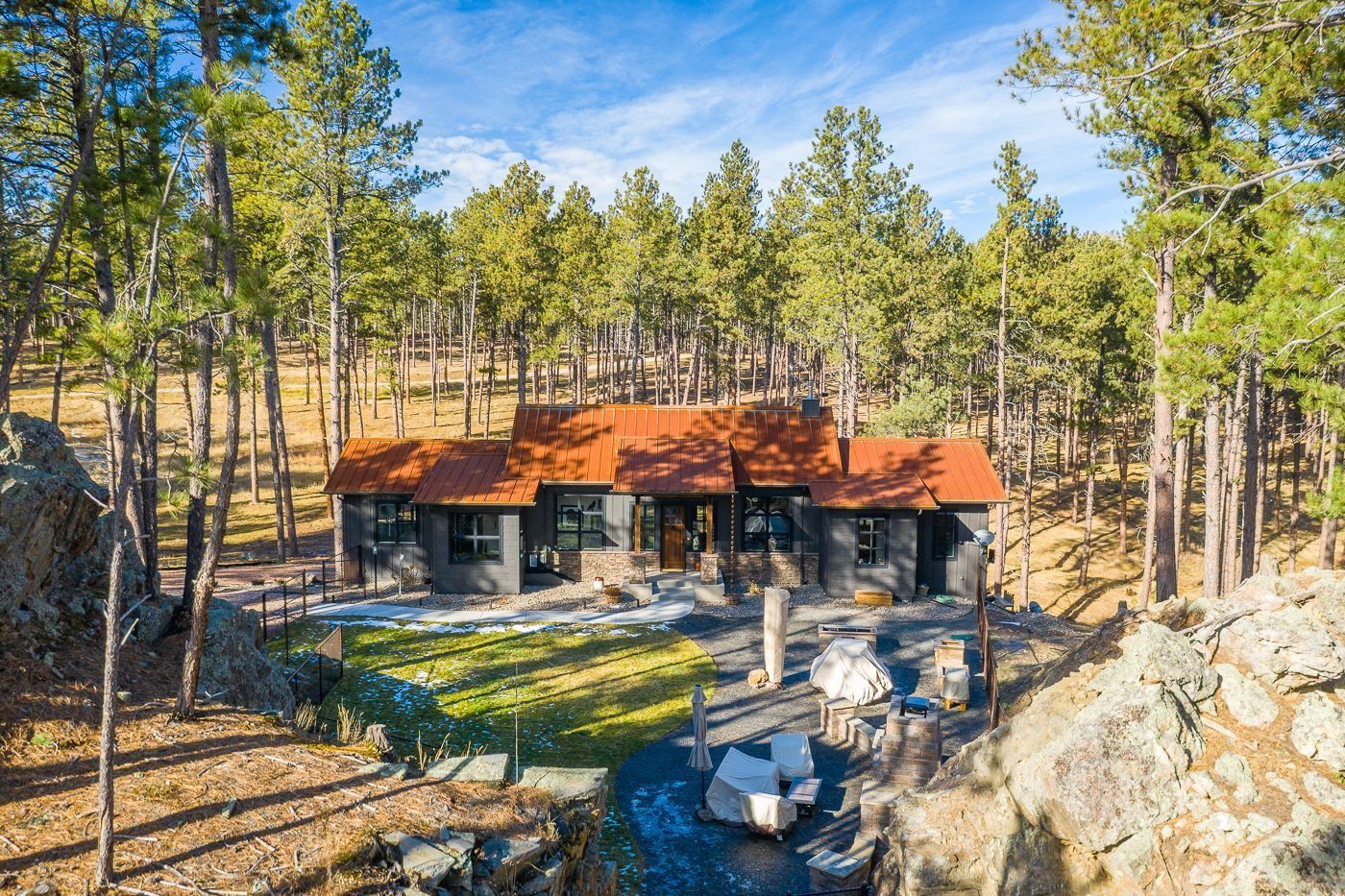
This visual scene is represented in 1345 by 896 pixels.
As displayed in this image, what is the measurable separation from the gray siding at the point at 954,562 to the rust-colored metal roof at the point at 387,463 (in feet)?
45.7

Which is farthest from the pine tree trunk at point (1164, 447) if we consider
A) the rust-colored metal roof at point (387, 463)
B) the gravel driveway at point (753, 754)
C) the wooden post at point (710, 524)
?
the rust-colored metal roof at point (387, 463)

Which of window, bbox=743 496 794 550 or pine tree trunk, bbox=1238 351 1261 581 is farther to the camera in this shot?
window, bbox=743 496 794 550

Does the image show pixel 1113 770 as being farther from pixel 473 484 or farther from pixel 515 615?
pixel 473 484

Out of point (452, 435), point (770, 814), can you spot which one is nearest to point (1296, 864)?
point (770, 814)

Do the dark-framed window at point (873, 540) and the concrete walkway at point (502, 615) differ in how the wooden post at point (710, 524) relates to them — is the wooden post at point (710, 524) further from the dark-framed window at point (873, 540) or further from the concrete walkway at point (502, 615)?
the dark-framed window at point (873, 540)

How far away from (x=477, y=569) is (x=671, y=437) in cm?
758

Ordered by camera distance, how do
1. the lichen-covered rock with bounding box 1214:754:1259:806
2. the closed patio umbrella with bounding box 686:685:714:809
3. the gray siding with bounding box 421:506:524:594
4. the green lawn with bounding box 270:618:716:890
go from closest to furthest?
the lichen-covered rock with bounding box 1214:754:1259:806
the closed patio umbrella with bounding box 686:685:714:809
the green lawn with bounding box 270:618:716:890
the gray siding with bounding box 421:506:524:594

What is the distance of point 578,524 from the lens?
2412 cm

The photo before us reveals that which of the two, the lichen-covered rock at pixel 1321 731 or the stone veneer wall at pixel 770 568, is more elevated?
the lichen-covered rock at pixel 1321 731

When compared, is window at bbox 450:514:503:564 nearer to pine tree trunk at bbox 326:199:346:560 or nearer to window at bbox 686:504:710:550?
pine tree trunk at bbox 326:199:346:560

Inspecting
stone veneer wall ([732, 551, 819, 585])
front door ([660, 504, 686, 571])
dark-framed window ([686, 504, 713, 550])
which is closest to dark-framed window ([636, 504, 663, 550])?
front door ([660, 504, 686, 571])

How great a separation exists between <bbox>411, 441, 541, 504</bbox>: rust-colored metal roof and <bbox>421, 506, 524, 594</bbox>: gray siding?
620 mm

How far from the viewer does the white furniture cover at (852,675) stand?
14984 millimetres

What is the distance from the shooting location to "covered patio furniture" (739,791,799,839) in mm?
10914
